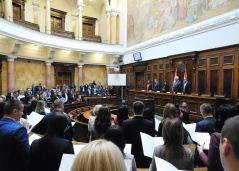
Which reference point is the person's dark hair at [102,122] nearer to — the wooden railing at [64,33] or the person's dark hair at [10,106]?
the person's dark hair at [10,106]

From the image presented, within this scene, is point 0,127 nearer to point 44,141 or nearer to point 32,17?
point 44,141

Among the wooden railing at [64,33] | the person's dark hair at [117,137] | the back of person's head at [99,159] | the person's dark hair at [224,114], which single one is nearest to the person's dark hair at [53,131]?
the person's dark hair at [117,137]

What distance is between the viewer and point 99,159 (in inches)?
25.6

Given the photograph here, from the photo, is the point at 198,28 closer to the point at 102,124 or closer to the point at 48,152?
the point at 102,124

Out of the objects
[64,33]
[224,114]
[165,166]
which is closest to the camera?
[165,166]

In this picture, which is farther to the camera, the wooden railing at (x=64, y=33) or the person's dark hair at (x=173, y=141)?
the wooden railing at (x=64, y=33)

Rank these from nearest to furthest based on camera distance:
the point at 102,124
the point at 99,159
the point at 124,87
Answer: the point at 99,159
the point at 102,124
the point at 124,87

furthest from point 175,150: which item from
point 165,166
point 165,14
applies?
point 165,14

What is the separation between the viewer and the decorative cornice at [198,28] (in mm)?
6129

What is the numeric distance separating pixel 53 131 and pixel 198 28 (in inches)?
319

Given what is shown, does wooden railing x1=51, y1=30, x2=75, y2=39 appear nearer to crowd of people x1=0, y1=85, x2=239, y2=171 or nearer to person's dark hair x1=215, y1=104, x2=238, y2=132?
crowd of people x1=0, y1=85, x2=239, y2=171

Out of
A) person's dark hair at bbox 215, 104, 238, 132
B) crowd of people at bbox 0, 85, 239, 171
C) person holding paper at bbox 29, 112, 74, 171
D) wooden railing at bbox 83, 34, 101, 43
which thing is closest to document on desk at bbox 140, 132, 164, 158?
crowd of people at bbox 0, 85, 239, 171

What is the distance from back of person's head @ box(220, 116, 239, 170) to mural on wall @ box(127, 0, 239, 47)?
7329 millimetres

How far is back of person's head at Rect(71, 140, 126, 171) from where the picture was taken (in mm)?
644
